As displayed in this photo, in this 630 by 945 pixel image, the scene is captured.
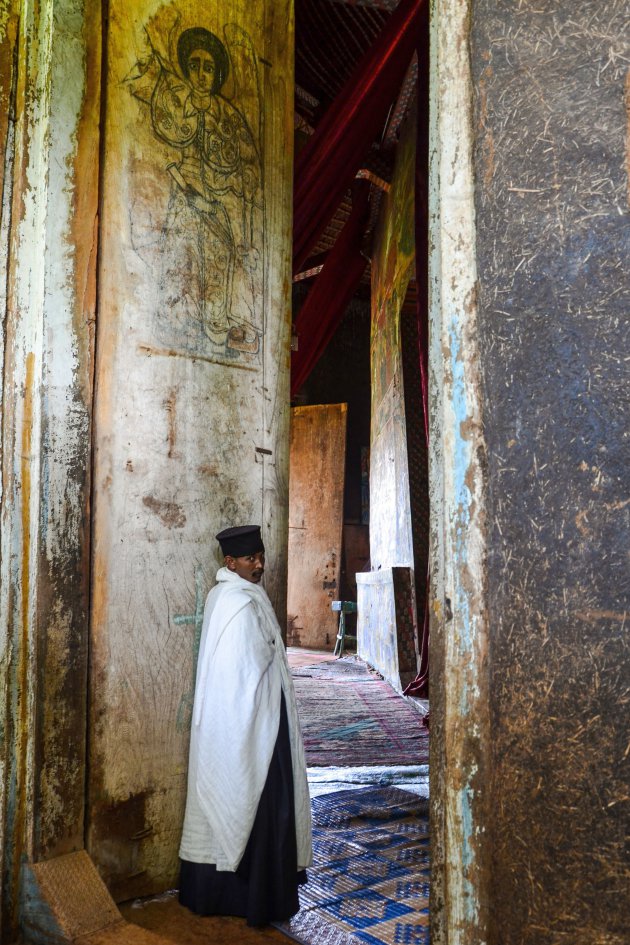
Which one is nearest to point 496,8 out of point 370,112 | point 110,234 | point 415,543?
point 110,234

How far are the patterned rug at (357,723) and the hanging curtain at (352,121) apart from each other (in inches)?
135

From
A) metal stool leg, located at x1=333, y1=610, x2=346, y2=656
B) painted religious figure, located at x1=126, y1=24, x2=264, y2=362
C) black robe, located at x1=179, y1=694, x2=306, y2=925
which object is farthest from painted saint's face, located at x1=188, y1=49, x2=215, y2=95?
metal stool leg, located at x1=333, y1=610, x2=346, y2=656

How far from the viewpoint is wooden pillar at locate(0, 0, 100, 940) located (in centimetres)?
254

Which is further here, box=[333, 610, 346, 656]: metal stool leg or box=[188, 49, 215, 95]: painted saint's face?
box=[333, 610, 346, 656]: metal stool leg

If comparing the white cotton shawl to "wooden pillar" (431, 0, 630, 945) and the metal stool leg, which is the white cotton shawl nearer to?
"wooden pillar" (431, 0, 630, 945)

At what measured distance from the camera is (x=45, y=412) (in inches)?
103

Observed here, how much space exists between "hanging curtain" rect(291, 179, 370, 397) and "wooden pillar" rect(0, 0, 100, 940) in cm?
398

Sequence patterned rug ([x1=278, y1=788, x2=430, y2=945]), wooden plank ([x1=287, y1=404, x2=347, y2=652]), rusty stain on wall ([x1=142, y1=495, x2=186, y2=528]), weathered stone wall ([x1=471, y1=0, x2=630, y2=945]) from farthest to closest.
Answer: wooden plank ([x1=287, y1=404, x2=347, y2=652]) < rusty stain on wall ([x1=142, y1=495, x2=186, y2=528]) < patterned rug ([x1=278, y1=788, x2=430, y2=945]) < weathered stone wall ([x1=471, y1=0, x2=630, y2=945])

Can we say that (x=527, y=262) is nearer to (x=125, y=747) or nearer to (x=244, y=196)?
(x=244, y=196)

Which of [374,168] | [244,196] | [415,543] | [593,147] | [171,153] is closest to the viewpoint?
[593,147]

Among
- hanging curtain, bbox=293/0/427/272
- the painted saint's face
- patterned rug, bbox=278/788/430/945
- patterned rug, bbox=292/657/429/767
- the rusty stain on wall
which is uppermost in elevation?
hanging curtain, bbox=293/0/427/272

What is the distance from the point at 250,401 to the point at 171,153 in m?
1.02

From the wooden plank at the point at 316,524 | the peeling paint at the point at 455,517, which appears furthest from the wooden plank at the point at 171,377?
the wooden plank at the point at 316,524

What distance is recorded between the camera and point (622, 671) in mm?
1439
